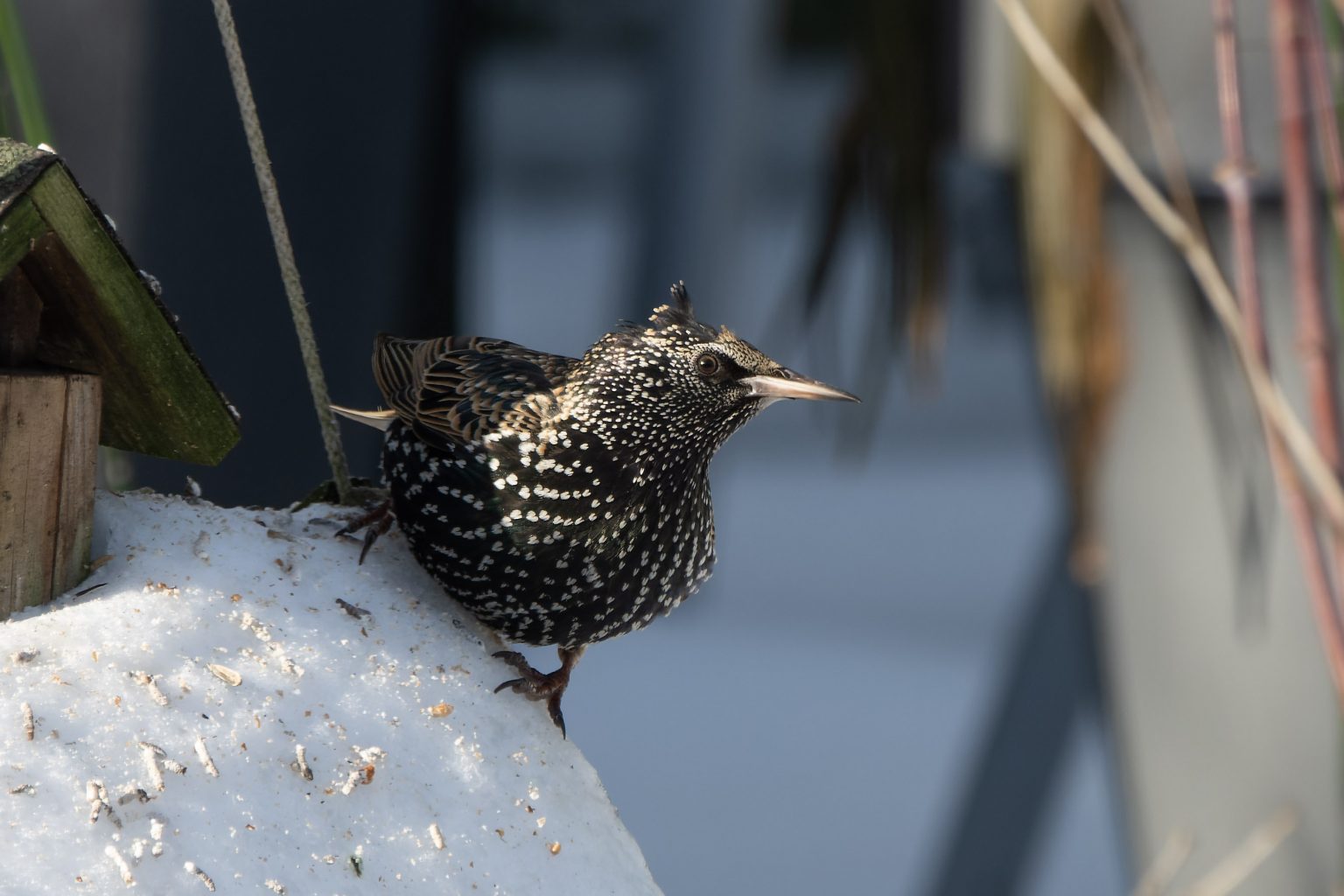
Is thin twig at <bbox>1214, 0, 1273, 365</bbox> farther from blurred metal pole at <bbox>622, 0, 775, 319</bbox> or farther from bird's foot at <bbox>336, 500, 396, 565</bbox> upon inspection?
blurred metal pole at <bbox>622, 0, 775, 319</bbox>

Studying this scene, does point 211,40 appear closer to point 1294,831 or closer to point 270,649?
point 270,649

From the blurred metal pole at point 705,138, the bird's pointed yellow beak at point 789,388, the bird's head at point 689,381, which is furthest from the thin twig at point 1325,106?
the blurred metal pole at point 705,138

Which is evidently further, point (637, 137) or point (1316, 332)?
point (637, 137)

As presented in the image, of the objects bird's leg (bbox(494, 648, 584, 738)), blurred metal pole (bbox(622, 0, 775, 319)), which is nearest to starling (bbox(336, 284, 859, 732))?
bird's leg (bbox(494, 648, 584, 738))

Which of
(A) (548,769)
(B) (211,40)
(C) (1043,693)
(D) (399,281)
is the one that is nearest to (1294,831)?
(C) (1043,693)

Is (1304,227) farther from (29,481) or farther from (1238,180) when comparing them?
(29,481)

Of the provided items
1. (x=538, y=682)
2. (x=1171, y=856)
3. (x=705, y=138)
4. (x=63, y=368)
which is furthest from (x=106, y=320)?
(x=1171, y=856)

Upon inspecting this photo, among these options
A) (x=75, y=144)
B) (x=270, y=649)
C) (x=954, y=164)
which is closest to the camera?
(x=270, y=649)
